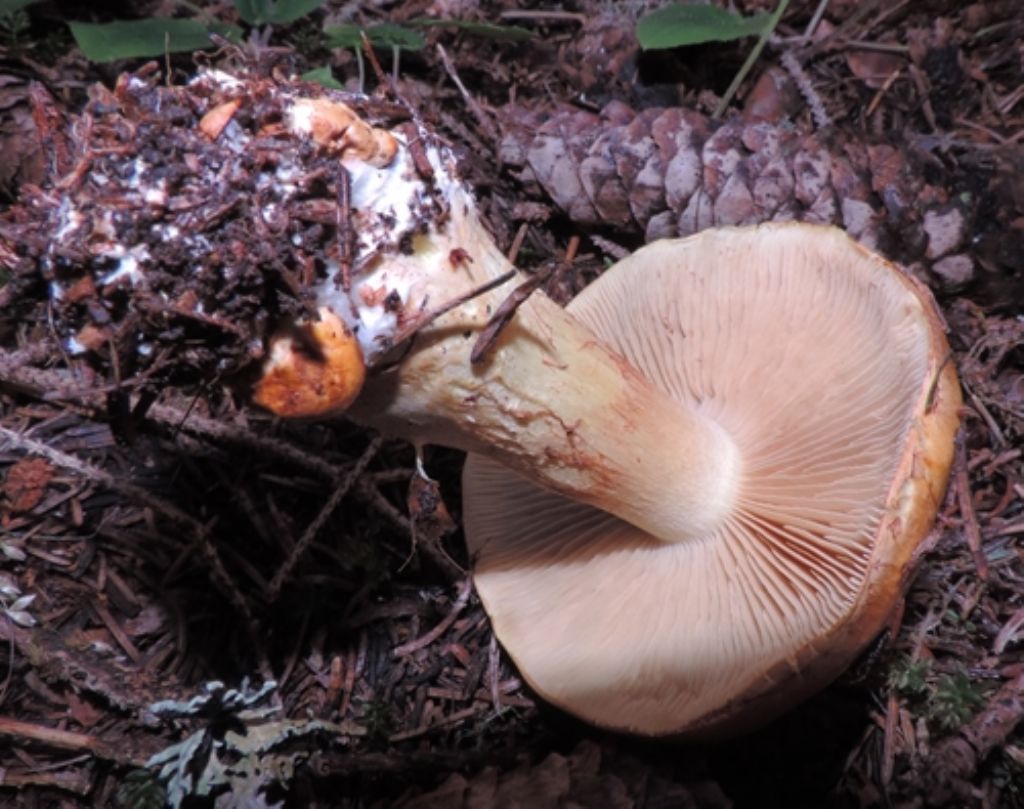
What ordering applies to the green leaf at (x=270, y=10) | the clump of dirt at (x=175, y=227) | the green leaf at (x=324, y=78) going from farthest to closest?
the green leaf at (x=270, y=10), the green leaf at (x=324, y=78), the clump of dirt at (x=175, y=227)

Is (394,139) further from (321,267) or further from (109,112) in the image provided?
(109,112)

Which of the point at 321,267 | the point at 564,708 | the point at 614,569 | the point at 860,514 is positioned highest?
the point at 321,267

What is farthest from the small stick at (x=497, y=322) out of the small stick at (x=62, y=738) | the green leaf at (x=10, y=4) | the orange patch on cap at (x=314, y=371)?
the green leaf at (x=10, y=4)

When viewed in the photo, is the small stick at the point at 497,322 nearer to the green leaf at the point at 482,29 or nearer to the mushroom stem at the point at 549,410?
the mushroom stem at the point at 549,410

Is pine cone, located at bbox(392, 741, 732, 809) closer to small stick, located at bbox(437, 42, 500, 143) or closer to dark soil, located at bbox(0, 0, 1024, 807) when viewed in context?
dark soil, located at bbox(0, 0, 1024, 807)

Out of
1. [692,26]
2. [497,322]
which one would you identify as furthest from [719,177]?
[497,322]

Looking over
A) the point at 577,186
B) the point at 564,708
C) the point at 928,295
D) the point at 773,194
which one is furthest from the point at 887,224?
the point at 564,708

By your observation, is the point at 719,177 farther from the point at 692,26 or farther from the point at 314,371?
the point at 314,371
